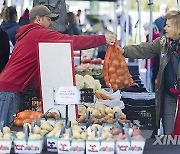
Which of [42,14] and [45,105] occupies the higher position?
[42,14]

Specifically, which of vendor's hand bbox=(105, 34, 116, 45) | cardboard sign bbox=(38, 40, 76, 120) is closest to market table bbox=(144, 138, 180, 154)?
cardboard sign bbox=(38, 40, 76, 120)

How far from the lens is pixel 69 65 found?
4.59 m

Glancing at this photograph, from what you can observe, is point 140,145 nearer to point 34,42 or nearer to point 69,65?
point 69,65

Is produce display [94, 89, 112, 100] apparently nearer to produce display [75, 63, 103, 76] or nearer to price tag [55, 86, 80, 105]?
price tag [55, 86, 80, 105]

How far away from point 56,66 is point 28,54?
0.57 m

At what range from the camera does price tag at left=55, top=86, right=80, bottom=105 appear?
389 centimetres

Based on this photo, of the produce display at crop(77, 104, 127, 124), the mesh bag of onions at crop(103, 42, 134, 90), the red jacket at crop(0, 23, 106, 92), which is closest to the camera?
the produce display at crop(77, 104, 127, 124)

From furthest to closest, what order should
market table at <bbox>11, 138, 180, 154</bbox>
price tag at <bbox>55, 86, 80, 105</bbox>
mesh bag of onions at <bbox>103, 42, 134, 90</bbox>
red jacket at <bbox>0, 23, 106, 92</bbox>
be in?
mesh bag of onions at <bbox>103, 42, 134, 90</bbox>
red jacket at <bbox>0, 23, 106, 92</bbox>
price tag at <bbox>55, 86, 80, 105</bbox>
market table at <bbox>11, 138, 180, 154</bbox>

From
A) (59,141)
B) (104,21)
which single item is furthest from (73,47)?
(104,21)

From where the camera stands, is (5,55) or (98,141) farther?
(5,55)

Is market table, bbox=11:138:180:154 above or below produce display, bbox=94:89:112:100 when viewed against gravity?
below

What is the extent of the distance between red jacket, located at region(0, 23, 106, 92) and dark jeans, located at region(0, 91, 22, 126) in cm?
5

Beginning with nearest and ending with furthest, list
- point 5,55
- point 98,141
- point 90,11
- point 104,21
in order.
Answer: point 98,141
point 5,55
point 104,21
point 90,11

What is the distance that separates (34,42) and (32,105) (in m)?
0.61
